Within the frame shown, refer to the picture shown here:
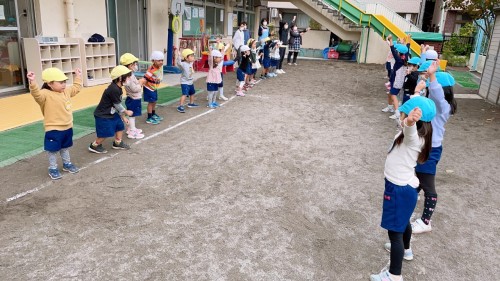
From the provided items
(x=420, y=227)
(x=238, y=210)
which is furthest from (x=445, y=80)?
(x=238, y=210)

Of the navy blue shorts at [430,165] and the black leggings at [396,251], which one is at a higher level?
the navy blue shorts at [430,165]

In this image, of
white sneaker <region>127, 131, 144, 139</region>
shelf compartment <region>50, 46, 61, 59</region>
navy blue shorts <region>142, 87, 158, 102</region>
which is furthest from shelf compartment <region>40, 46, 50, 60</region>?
white sneaker <region>127, 131, 144, 139</region>

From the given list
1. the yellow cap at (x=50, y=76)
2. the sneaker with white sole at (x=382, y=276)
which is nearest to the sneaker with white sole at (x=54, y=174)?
the yellow cap at (x=50, y=76)

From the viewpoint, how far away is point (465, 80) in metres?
15.0

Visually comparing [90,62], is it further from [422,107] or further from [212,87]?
[422,107]

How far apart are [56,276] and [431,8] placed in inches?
1149

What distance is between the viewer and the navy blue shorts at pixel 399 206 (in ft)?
9.60

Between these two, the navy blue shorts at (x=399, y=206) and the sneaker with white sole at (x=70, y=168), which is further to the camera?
the sneaker with white sole at (x=70, y=168)

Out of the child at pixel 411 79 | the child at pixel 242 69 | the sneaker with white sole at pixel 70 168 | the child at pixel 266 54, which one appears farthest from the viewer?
the child at pixel 266 54

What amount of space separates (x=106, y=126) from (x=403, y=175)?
4033 millimetres

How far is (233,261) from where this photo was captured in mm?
3262

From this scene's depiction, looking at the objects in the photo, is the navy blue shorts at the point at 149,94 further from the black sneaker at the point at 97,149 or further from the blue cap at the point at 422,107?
the blue cap at the point at 422,107

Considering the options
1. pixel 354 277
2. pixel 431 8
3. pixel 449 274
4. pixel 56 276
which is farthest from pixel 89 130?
pixel 431 8

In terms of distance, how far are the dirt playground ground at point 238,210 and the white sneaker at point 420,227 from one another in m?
0.05
